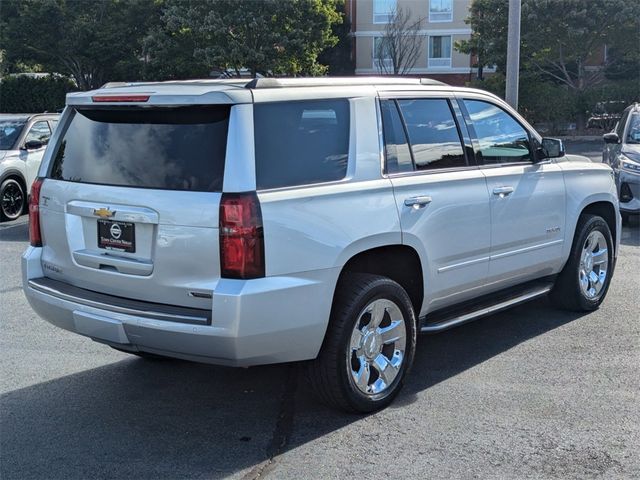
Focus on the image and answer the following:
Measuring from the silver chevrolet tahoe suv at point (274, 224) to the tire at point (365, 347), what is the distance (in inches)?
0.5

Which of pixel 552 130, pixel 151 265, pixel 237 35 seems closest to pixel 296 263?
pixel 151 265

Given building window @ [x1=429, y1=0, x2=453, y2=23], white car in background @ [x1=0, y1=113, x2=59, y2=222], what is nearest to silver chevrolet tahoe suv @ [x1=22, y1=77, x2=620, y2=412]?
white car in background @ [x1=0, y1=113, x2=59, y2=222]

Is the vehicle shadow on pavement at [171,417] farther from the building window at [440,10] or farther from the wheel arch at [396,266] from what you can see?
the building window at [440,10]

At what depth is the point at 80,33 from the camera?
104 feet

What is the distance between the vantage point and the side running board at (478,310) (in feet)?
16.4

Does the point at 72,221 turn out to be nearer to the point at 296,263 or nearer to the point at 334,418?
the point at 296,263

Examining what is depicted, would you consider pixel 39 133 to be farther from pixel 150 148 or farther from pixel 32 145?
pixel 150 148

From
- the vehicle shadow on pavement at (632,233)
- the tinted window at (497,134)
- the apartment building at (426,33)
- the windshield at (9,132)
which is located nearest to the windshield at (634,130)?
the vehicle shadow on pavement at (632,233)

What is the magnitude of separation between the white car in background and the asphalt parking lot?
6.67 meters

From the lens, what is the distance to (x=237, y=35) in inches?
1254

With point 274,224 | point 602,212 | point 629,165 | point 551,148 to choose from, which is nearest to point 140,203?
point 274,224

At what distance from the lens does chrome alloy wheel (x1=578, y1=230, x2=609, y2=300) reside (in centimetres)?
645

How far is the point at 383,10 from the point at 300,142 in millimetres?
41708

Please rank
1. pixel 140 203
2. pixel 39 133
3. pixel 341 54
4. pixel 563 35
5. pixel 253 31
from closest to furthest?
1. pixel 140 203
2. pixel 39 133
3. pixel 563 35
4. pixel 253 31
5. pixel 341 54
